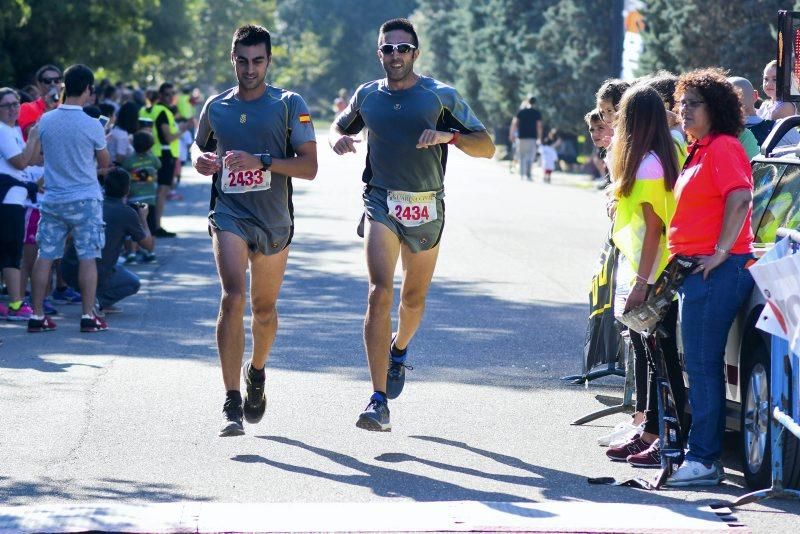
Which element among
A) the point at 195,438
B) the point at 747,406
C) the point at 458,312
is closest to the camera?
the point at 747,406

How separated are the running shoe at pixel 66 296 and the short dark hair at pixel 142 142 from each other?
2.78 m

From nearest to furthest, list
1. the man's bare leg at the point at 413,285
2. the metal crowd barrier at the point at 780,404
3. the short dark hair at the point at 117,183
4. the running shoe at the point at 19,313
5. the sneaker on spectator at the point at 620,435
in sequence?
the metal crowd barrier at the point at 780,404, the sneaker on spectator at the point at 620,435, the man's bare leg at the point at 413,285, the running shoe at the point at 19,313, the short dark hair at the point at 117,183

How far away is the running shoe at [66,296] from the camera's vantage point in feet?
46.1

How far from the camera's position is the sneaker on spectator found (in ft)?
25.3

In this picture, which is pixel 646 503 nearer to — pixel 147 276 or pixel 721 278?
pixel 721 278

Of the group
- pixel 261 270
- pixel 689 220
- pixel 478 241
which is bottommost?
pixel 478 241

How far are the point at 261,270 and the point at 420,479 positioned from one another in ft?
5.63

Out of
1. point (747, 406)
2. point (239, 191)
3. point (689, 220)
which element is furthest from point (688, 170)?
point (239, 191)

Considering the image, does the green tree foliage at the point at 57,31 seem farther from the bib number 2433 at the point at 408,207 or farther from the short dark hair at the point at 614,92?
the short dark hair at the point at 614,92

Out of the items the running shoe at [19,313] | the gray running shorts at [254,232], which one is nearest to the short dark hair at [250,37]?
the gray running shorts at [254,232]

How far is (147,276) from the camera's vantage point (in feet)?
52.5

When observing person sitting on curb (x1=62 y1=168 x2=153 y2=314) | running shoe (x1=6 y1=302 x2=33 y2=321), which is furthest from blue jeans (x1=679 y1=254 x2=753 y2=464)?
running shoe (x1=6 y1=302 x2=33 y2=321)

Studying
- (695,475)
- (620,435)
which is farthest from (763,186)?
(695,475)

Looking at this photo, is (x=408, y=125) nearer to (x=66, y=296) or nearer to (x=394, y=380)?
(x=394, y=380)
